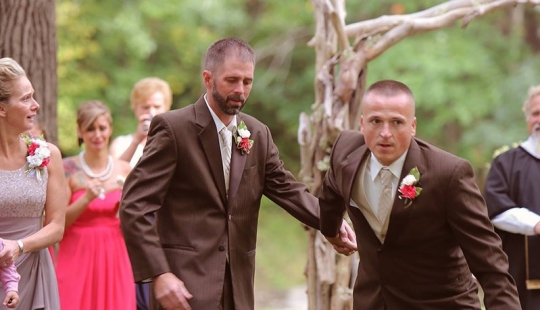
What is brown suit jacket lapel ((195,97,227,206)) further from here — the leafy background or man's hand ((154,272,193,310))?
the leafy background

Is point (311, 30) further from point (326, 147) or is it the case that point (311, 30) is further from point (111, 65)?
point (326, 147)

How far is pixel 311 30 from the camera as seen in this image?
19891mm

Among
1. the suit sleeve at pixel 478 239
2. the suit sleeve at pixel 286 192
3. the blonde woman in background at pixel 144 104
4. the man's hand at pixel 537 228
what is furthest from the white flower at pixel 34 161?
the man's hand at pixel 537 228

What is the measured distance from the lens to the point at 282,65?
806 inches

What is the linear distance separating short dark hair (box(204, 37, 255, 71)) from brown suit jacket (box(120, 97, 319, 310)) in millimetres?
263

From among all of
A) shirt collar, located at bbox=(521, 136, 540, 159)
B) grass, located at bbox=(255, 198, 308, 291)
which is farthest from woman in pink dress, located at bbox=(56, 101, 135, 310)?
grass, located at bbox=(255, 198, 308, 291)

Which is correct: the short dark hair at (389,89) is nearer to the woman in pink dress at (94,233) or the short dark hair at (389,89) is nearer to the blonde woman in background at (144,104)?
the woman in pink dress at (94,233)

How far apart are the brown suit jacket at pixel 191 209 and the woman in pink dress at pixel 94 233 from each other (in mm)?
2187

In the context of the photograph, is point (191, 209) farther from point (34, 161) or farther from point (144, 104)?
point (144, 104)

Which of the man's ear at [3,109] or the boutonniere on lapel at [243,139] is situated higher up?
the man's ear at [3,109]

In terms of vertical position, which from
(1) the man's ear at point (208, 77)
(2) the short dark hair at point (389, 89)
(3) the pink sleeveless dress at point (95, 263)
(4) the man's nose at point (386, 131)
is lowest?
(3) the pink sleeveless dress at point (95, 263)

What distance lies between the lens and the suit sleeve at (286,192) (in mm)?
5051

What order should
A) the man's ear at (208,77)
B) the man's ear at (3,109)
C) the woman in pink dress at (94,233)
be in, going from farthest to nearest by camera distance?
the woman in pink dress at (94,233) < the man's ear at (3,109) < the man's ear at (208,77)

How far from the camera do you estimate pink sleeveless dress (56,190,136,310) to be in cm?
677
